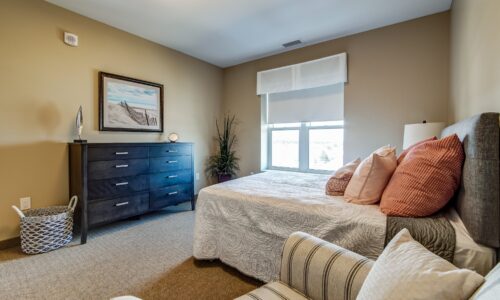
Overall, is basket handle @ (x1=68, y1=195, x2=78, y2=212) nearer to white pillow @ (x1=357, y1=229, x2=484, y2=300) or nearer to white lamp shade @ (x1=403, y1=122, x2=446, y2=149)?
white pillow @ (x1=357, y1=229, x2=484, y2=300)

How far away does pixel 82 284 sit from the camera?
1.71 meters

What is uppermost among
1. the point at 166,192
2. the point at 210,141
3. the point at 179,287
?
the point at 210,141

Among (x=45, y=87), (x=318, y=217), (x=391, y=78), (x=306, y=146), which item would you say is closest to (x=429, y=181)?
(x=318, y=217)

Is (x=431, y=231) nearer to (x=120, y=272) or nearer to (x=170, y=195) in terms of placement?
(x=120, y=272)

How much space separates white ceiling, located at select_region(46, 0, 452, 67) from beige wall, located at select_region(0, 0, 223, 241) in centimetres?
23

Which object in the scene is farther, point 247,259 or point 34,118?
point 34,118

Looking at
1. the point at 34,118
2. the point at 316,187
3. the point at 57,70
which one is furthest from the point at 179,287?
the point at 57,70

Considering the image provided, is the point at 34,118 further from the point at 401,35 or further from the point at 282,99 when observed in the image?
the point at 401,35

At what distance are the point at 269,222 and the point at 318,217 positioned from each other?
1.18 feet

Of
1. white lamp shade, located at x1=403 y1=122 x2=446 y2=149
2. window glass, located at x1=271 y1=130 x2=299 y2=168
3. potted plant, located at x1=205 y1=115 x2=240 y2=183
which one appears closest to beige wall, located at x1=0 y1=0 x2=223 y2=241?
potted plant, located at x1=205 y1=115 x2=240 y2=183

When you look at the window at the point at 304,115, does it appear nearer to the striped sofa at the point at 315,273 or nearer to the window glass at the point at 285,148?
the window glass at the point at 285,148

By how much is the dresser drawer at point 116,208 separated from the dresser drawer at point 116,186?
0.22ft

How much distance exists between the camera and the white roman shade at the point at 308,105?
334 cm

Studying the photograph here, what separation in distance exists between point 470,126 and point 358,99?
214 centimetres
